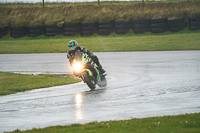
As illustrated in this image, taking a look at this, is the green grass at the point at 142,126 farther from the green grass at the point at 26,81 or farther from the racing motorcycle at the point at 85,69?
the green grass at the point at 26,81

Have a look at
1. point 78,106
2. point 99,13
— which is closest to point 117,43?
point 99,13

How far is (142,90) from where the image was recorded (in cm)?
1246

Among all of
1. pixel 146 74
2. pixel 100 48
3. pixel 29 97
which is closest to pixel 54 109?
pixel 29 97

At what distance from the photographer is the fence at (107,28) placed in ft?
111

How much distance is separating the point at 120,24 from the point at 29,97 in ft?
80.1

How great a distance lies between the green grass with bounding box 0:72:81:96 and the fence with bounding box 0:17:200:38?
1810 cm

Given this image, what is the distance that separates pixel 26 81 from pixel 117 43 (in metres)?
17.2

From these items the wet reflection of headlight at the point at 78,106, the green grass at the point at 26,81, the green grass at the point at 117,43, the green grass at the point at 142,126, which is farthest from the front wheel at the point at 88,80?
the green grass at the point at 117,43

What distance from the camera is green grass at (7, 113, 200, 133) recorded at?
6965 millimetres

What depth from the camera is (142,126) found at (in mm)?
7312

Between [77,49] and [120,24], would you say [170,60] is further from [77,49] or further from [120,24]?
[120,24]

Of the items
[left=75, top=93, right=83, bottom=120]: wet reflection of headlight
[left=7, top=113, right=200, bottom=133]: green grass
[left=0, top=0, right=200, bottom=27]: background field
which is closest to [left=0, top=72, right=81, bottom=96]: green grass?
[left=75, top=93, right=83, bottom=120]: wet reflection of headlight

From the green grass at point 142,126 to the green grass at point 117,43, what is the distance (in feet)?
65.5

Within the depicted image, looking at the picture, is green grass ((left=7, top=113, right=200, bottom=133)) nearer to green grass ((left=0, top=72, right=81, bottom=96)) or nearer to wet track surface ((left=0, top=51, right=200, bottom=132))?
wet track surface ((left=0, top=51, right=200, bottom=132))
